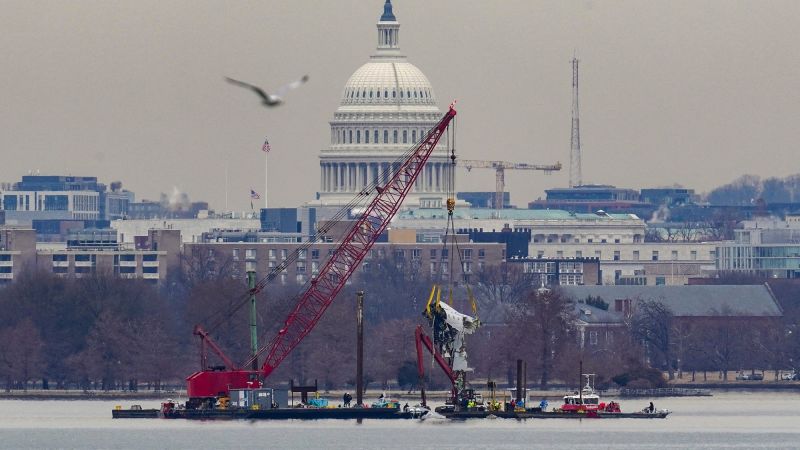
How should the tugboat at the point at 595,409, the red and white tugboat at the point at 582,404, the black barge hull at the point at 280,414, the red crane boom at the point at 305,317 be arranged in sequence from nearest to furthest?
the black barge hull at the point at 280,414, the tugboat at the point at 595,409, the red and white tugboat at the point at 582,404, the red crane boom at the point at 305,317

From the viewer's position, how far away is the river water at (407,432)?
502 ft

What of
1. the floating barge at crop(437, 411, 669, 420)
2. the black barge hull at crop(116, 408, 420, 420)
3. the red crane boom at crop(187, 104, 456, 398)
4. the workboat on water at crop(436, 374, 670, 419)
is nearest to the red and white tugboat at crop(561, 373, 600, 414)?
the workboat on water at crop(436, 374, 670, 419)

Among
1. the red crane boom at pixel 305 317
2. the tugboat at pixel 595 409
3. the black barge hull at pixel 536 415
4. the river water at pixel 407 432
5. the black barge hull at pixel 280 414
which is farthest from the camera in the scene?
the red crane boom at pixel 305 317

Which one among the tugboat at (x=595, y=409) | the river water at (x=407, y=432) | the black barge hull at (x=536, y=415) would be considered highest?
the tugboat at (x=595, y=409)

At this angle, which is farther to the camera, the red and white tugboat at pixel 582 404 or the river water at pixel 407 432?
the red and white tugboat at pixel 582 404

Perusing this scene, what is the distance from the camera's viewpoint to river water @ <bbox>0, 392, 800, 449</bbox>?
153000 millimetres

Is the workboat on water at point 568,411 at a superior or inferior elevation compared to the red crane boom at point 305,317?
inferior

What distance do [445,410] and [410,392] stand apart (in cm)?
2467

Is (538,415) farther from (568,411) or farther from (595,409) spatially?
(595,409)

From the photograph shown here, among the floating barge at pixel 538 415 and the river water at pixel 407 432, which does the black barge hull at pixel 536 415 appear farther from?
the river water at pixel 407 432

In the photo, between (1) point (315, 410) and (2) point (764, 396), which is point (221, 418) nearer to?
(1) point (315, 410)

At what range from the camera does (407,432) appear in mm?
160000

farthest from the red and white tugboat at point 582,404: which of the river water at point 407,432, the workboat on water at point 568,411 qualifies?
the river water at point 407,432

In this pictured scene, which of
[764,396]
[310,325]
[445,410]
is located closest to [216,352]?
[310,325]
